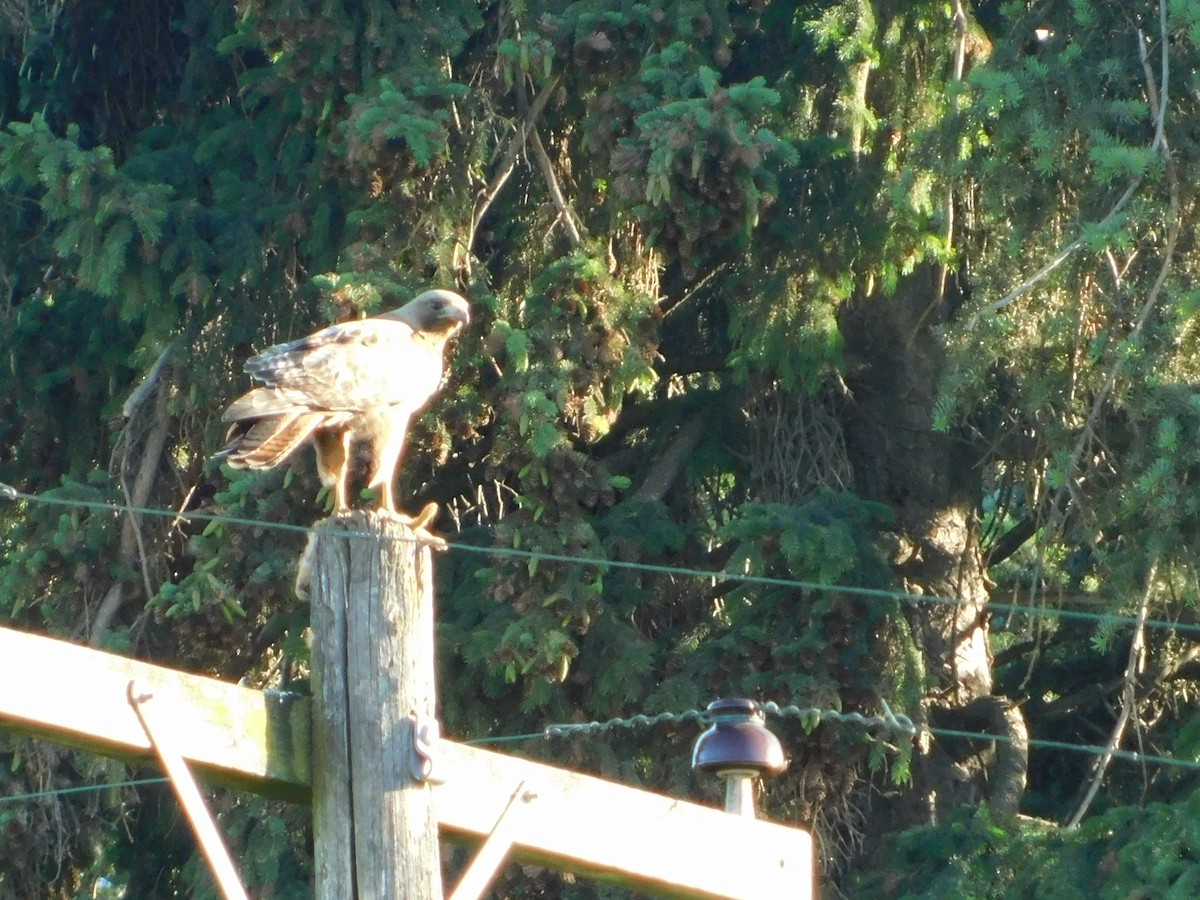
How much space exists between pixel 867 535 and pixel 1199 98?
2239mm

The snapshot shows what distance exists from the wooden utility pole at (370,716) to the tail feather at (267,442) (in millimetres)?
871

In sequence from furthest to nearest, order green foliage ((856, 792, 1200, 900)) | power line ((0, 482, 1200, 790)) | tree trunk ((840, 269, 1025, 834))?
tree trunk ((840, 269, 1025, 834)), green foliage ((856, 792, 1200, 900)), power line ((0, 482, 1200, 790))

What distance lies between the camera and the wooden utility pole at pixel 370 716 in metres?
3.85

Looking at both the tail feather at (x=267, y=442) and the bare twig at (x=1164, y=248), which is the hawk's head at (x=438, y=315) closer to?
the tail feather at (x=267, y=442)

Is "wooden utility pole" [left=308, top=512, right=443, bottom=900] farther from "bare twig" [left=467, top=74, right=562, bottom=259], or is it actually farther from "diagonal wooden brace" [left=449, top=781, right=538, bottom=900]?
"bare twig" [left=467, top=74, right=562, bottom=259]

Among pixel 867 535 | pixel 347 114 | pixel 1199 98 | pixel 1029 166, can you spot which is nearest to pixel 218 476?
pixel 347 114

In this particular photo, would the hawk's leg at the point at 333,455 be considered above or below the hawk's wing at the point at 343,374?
below

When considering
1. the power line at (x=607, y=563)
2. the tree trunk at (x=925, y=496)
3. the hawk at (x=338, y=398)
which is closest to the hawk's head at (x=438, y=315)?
the hawk at (x=338, y=398)

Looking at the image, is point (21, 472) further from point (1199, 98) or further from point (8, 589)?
point (1199, 98)

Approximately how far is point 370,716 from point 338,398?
Result: 1.60 metres

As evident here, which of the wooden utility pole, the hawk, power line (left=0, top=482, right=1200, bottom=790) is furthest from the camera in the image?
power line (left=0, top=482, right=1200, bottom=790)

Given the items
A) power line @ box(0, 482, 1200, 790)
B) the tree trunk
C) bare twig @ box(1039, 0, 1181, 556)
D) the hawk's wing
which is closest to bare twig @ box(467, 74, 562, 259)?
power line @ box(0, 482, 1200, 790)

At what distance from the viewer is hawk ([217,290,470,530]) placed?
195 inches

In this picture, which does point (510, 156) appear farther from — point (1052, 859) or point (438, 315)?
point (1052, 859)
